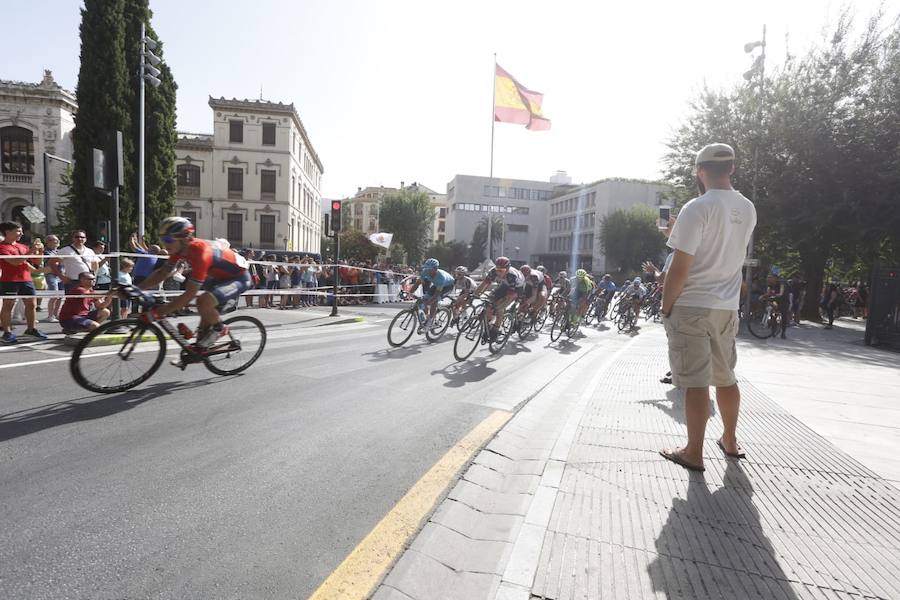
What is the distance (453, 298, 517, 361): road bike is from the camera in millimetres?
8094

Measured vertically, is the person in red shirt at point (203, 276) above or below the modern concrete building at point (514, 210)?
below

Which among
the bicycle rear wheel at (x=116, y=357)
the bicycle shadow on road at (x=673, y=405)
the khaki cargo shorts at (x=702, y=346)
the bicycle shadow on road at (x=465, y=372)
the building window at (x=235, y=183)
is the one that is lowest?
the bicycle shadow on road at (x=465, y=372)

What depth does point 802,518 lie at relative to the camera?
8.21ft

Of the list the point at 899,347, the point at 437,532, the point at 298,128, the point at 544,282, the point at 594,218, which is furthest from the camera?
the point at 594,218

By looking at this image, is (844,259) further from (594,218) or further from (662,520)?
(594,218)

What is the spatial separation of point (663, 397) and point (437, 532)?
3.73 meters

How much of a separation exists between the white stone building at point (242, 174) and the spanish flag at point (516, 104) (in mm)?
19792

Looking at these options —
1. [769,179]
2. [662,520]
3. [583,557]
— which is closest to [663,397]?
[662,520]

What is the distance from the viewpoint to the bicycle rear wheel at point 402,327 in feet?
29.1

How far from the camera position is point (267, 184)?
41.5 metres

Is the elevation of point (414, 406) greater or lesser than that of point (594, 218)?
lesser

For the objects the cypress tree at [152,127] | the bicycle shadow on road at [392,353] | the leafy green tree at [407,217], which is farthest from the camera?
the leafy green tree at [407,217]

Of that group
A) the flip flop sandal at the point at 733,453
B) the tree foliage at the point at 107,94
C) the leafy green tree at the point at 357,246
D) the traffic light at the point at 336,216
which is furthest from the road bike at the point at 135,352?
the leafy green tree at the point at 357,246

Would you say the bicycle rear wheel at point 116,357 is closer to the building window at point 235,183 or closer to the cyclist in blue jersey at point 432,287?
the cyclist in blue jersey at point 432,287
